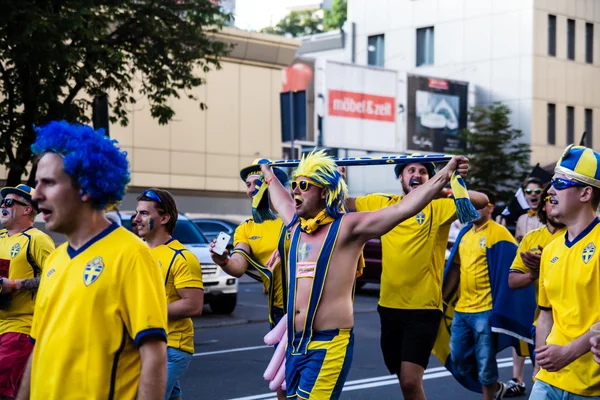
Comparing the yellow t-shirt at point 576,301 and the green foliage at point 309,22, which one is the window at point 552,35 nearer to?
the green foliage at point 309,22

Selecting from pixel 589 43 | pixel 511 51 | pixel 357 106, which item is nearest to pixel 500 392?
pixel 357 106

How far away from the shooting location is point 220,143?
3152 centimetres

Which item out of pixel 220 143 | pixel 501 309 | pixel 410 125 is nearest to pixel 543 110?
pixel 410 125

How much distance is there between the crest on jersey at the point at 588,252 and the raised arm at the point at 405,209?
2.62ft

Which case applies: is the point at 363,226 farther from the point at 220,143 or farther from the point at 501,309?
the point at 220,143

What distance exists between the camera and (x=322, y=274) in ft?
19.8

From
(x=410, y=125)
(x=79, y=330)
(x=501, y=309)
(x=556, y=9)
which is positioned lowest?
(x=501, y=309)

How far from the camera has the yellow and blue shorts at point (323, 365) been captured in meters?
5.92

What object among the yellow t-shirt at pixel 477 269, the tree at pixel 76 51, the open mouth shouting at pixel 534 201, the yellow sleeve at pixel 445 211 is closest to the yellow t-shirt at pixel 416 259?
the yellow sleeve at pixel 445 211

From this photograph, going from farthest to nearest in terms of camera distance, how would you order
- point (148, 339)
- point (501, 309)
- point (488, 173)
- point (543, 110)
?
point (543, 110)
point (488, 173)
point (501, 309)
point (148, 339)

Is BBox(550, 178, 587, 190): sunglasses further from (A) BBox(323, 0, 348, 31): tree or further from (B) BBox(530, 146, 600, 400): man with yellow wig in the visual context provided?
(A) BBox(323, 0, 348, 31): tree

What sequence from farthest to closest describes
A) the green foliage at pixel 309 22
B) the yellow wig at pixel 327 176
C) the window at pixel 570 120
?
1. the green foliage at pixel 309 22
2. the window at pixel 570 120
3. the yellow wig at pixel 327 176

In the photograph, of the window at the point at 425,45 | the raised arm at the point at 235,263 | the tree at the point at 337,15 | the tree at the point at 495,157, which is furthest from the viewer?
the tree at the point at 337,15

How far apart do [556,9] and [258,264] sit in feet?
134
